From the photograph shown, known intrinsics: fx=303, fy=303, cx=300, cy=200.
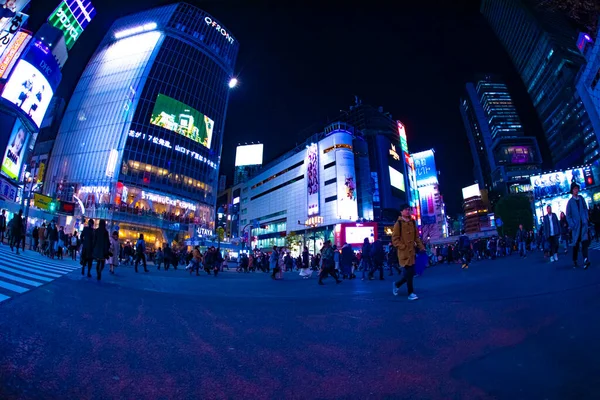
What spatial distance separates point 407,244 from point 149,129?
57593 mm

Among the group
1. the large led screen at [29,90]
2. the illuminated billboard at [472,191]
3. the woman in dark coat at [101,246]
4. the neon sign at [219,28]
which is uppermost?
the neon sign at [219,28]

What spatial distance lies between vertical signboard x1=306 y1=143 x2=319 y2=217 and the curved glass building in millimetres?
20181

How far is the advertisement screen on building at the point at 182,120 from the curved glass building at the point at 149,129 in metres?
0.19

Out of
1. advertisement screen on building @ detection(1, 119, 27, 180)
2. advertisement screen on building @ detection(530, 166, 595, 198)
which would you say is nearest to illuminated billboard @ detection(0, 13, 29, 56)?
advertisement screen on building @ detection(1, 119, 27, 180)

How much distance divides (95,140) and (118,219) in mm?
16755

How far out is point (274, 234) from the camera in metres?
76.2

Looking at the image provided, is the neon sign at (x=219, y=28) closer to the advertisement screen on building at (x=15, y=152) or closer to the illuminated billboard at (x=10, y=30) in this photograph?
the advertisement screen on building at (x=15, y=152)

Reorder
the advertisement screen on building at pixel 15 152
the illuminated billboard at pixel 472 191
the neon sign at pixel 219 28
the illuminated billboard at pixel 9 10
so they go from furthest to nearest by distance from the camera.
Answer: the illuminated billboard at pixel 472 191 < the neon sign at pixel 219 28 < the advertisement screen on building at pixel 15 152 < the illuminated billboard at pixel 9 10

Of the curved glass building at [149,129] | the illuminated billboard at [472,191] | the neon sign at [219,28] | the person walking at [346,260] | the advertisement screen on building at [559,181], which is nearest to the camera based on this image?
the person walking at [346,260]

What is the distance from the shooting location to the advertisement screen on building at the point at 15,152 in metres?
27.3

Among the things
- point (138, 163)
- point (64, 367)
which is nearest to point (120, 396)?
point (64, 367)

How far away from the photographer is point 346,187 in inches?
2339

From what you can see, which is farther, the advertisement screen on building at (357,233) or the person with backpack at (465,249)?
the advertisement screen on building at (357,233)

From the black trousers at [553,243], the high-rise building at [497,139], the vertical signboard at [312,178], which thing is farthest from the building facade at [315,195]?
the high-rise building at [497,139]
